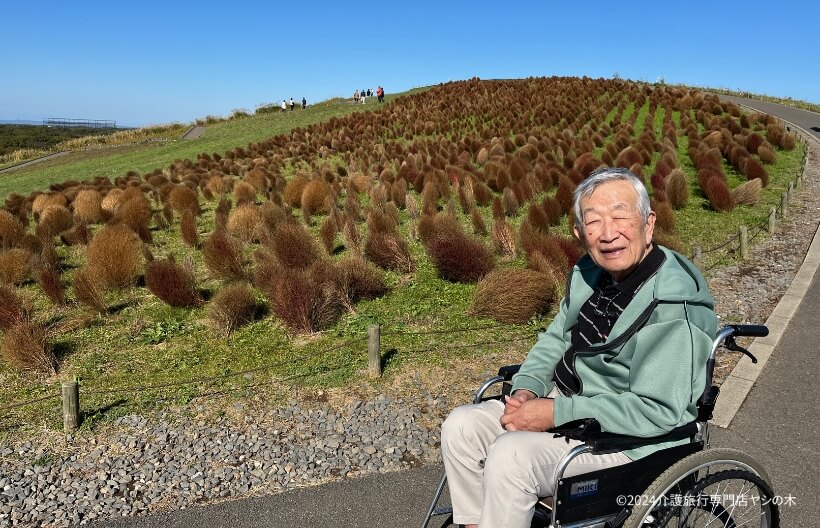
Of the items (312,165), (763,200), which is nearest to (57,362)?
(763,200)

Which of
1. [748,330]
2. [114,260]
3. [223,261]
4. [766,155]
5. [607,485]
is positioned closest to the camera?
[607,485]

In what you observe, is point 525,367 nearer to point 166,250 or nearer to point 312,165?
point 166,250

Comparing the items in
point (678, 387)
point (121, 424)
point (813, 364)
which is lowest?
point (121, 424)

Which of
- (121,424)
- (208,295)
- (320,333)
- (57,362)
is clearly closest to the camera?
(121,424)

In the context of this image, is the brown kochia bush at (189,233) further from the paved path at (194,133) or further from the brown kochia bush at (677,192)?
the paved path at (194,133)

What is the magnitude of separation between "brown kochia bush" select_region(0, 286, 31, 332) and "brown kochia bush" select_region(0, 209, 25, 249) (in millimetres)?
4212

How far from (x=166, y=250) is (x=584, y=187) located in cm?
994

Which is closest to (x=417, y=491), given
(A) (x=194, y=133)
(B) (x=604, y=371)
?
(B) (x=604, y=371)

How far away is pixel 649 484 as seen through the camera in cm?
247

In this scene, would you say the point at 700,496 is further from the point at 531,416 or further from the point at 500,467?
the point at 500,467

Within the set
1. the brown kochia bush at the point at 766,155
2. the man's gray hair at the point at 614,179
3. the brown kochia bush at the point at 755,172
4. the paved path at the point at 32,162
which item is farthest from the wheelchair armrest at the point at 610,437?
the paved path at the point at 32,162

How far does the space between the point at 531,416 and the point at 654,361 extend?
56 centimetres

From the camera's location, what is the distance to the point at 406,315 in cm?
716

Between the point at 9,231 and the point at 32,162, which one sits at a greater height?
the point at 32,162
